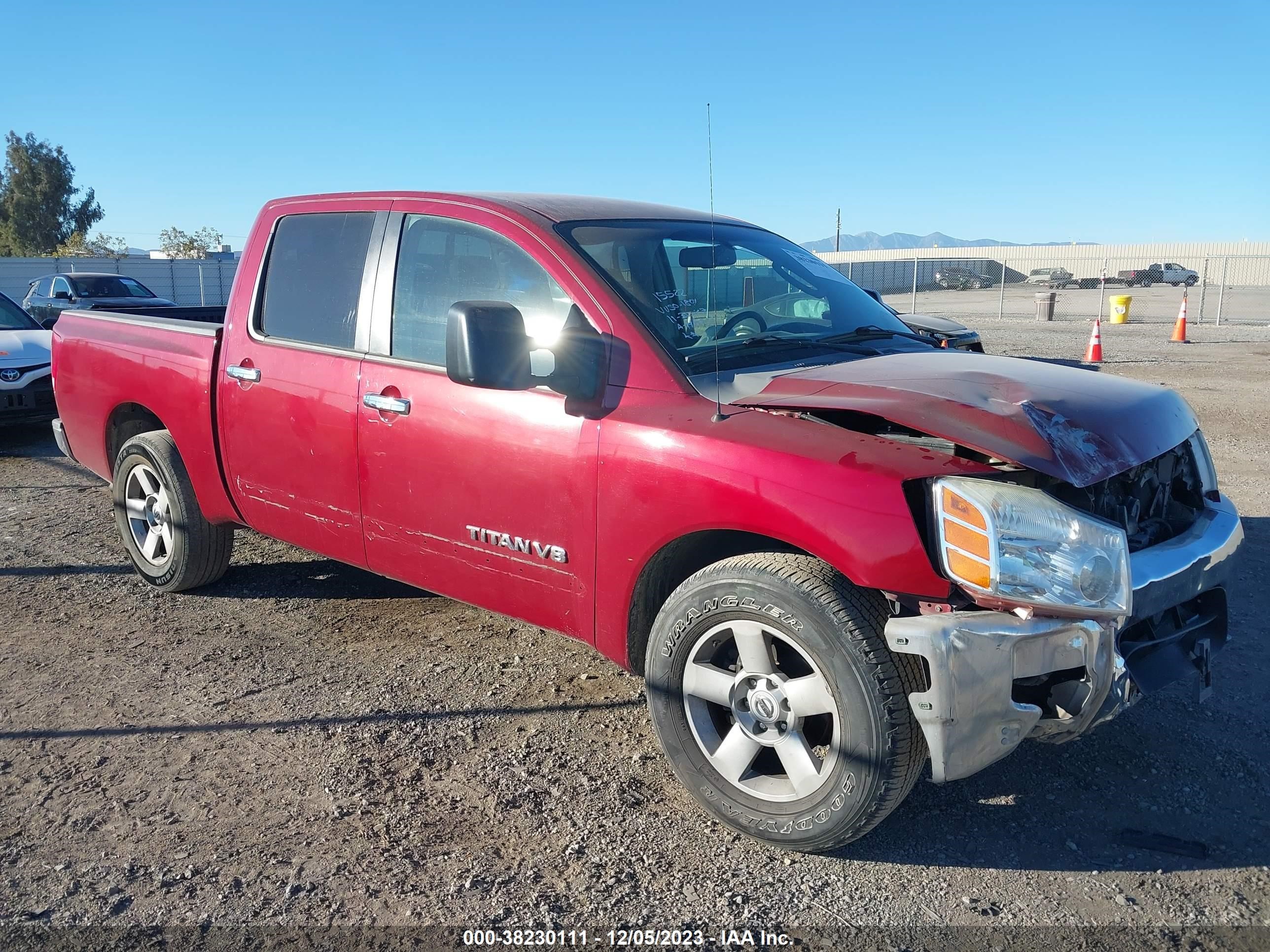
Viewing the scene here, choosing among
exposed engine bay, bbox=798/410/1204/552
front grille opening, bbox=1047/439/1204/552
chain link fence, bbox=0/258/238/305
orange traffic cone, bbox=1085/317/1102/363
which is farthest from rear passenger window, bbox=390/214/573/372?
chain link fence, bbox=0/258/238/305

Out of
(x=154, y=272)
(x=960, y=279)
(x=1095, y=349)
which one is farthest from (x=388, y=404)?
(x=960, y=279)

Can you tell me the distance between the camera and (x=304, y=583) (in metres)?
5.43

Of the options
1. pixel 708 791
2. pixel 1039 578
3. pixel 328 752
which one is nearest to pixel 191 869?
pixel 328 752

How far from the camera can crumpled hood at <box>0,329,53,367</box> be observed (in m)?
9.41

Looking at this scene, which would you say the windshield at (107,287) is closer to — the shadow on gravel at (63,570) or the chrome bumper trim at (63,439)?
the chrome bumper trim at (63,439)

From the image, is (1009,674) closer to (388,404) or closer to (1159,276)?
(388,404)

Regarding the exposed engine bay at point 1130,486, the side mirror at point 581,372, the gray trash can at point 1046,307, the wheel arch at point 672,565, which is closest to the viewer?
the exposed engine bay at point 1130,486

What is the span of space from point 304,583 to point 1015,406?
3.94 meters

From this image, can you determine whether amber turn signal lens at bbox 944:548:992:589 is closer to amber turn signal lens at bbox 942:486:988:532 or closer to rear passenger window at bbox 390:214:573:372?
amber turn signal lens at bbox 942:486:988:532

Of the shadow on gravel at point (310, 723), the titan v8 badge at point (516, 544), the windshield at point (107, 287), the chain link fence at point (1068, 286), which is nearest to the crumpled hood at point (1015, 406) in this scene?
the titan v8 badge at point (516, 544)

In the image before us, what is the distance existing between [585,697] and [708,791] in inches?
41.6

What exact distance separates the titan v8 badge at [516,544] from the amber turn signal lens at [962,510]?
1.31 meters

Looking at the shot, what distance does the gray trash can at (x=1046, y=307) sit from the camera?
87.8 feet

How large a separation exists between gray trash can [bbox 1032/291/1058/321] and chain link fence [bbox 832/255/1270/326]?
0.03 meters
